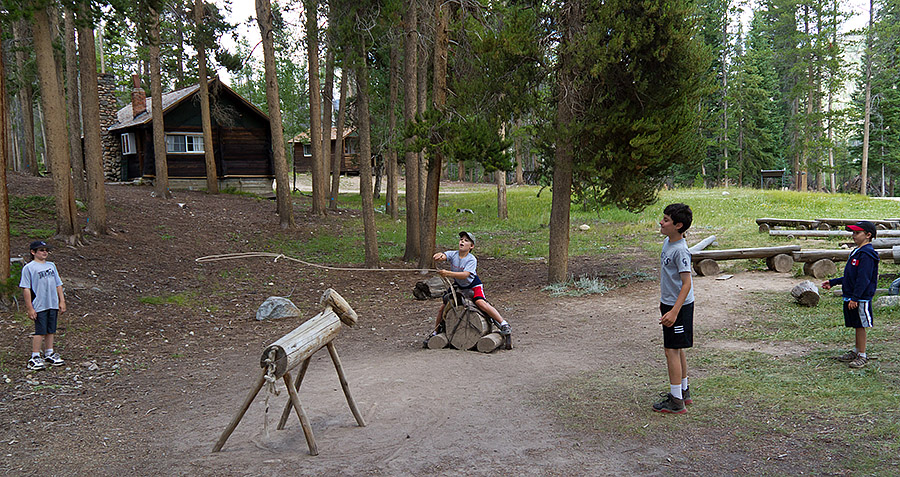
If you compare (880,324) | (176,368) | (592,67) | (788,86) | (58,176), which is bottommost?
(176,368)

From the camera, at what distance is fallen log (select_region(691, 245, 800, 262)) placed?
42.5 feet

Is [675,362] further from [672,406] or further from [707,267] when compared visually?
[707,267]

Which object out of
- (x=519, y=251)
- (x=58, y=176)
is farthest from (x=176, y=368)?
(x=519, y=251)

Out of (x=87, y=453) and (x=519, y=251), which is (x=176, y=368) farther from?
(x=519, y=251)

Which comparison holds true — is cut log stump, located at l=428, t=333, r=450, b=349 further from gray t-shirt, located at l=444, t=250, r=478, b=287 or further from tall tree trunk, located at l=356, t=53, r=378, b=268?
tall tree trunk, located at l=356, t=53, r=378, b=268

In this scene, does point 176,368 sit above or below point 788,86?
below

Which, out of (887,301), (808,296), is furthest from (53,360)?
(887,301)

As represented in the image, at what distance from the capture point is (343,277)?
15.4 metres

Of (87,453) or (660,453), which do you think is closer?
(660,453)

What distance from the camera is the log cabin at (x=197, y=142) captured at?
101 feet

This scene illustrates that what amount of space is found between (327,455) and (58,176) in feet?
33.7

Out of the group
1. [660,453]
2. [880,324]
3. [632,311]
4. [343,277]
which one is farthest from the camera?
[343,277]

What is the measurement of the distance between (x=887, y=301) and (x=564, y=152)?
6240 mm

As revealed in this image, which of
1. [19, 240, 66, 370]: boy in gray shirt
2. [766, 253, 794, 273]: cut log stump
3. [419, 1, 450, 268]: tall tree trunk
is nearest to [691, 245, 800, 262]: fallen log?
[766, 253, 794, 273]: cut log stump
